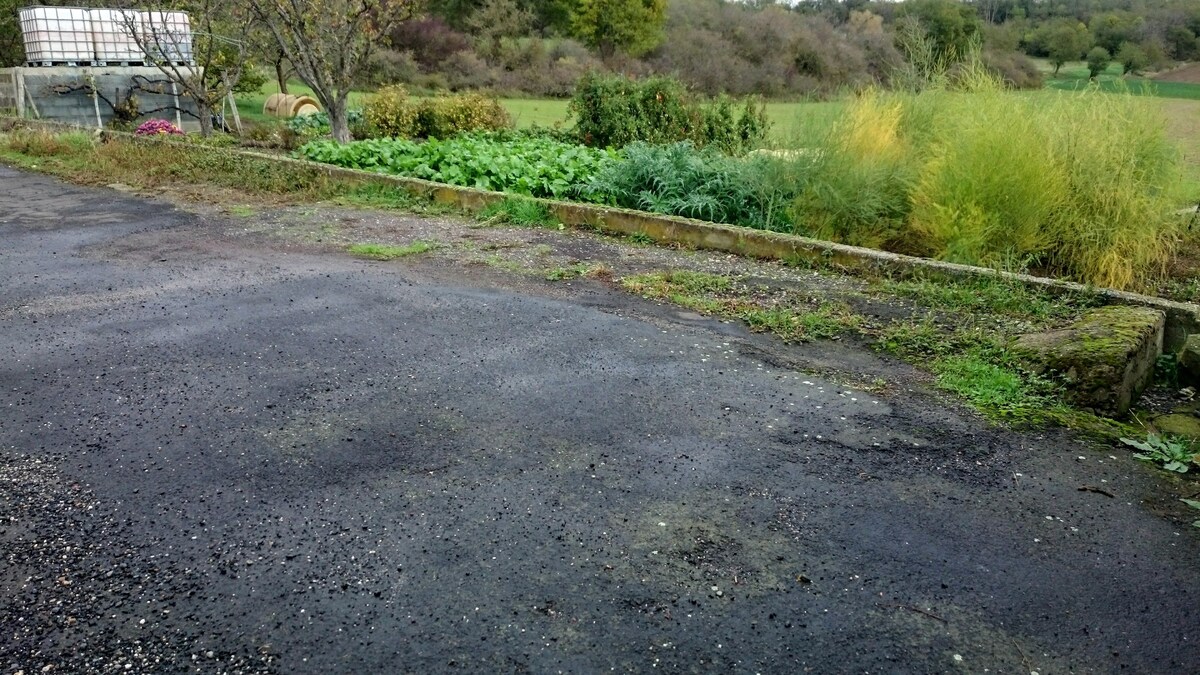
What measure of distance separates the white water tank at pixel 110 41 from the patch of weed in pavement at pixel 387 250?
12434mm

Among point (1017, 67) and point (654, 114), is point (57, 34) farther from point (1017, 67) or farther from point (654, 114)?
point (1017, 67)

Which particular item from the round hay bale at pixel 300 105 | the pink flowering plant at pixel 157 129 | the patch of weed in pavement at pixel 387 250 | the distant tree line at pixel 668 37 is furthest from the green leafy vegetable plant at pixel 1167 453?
the round hay bale at pixel 300 105

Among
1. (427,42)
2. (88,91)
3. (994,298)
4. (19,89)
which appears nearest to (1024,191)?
(994,298)

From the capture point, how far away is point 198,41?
1608 cm

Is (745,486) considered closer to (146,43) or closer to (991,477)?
(991,477)

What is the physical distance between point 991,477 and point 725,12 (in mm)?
35823

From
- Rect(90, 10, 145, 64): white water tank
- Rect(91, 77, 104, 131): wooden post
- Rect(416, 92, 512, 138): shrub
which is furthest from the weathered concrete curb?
Rect(90, 10, 145, 64): white water tank

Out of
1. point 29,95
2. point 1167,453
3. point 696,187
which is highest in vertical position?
point 29,95

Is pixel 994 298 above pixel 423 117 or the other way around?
the other way around

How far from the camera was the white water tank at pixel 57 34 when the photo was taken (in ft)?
53.3

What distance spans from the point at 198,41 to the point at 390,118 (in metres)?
4.41

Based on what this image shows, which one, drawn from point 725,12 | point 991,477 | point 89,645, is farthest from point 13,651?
point 725,12

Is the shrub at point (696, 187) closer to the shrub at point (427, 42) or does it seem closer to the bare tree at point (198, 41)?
the bare tree at point (198, 41)

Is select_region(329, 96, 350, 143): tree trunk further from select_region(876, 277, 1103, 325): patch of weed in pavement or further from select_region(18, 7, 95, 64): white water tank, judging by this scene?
select_region(876, 277, 1103, 325): patch of weed in pavement
